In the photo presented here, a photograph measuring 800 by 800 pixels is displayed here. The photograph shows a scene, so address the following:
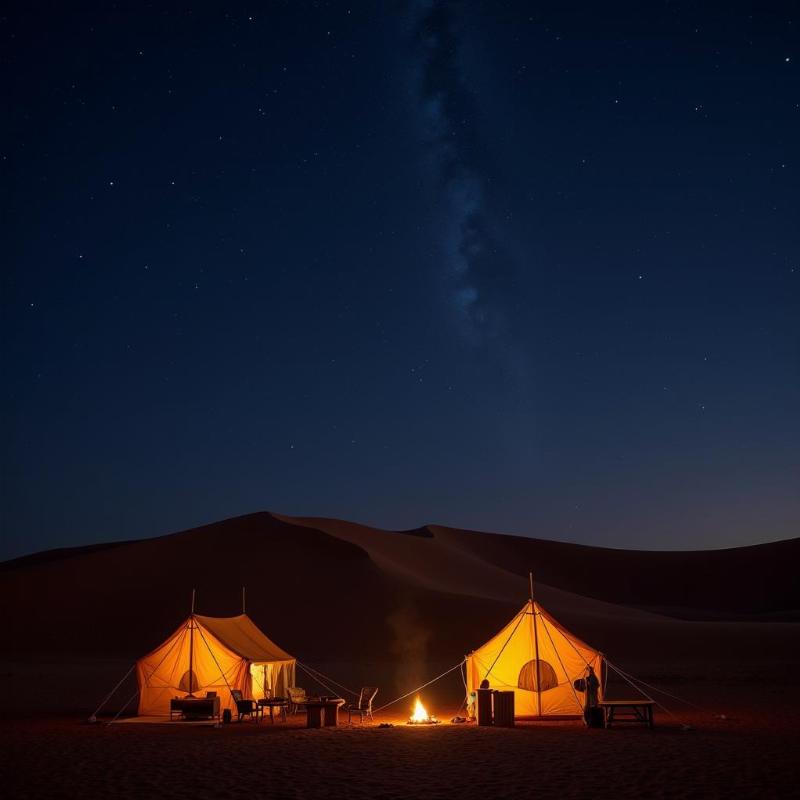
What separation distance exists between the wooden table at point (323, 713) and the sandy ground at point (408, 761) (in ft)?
1.31

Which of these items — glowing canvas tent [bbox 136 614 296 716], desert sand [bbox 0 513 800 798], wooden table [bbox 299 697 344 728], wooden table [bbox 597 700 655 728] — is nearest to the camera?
desert sand [bbox 0 513 800 798]

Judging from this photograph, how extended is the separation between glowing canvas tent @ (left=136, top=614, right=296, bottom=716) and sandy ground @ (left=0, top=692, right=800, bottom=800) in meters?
3.04

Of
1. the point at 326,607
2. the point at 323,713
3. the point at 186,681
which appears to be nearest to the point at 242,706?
the point at 323,713

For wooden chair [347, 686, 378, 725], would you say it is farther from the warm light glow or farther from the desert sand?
the warm light glow

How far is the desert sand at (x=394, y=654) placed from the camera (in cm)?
1277

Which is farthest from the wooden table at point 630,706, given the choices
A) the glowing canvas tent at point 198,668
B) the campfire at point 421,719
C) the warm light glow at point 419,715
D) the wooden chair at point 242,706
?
the glowing canvas tent at point 198,668

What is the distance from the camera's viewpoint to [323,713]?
2012 centimetres

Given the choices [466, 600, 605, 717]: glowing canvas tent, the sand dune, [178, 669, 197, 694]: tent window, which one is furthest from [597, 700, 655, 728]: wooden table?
the sand dune

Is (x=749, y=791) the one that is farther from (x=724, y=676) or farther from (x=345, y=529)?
(x=345, y=529)

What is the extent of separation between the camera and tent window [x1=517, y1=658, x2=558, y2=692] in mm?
21609

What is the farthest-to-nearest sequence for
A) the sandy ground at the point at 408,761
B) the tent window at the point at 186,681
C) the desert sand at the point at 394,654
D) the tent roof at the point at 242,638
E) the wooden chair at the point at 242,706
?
the tent roof at the point at 242,638 < the tent window at the point at 186,681 < the wooden chair at the point at 242,706 < the desert sand at the point at 394,654 < the sandy ground at the point at 408,761

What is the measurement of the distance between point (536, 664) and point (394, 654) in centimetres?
2249

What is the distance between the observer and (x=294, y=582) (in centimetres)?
5556

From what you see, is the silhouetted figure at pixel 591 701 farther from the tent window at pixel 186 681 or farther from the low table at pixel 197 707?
the tent window at pixel 186 681
